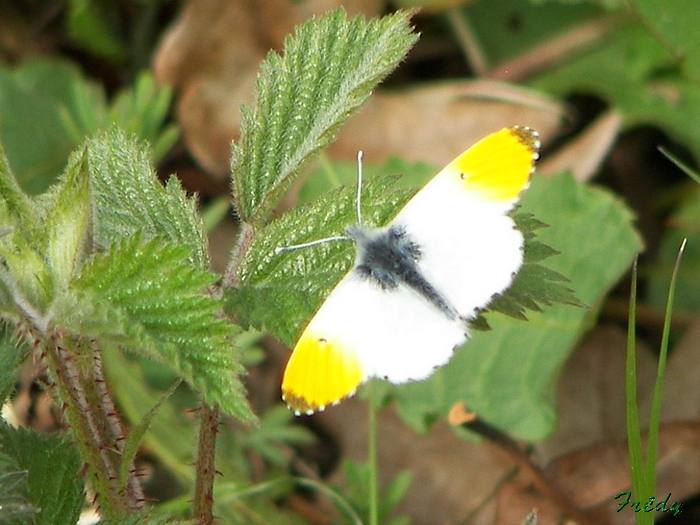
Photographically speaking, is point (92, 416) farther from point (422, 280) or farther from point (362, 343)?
point (422, 280)

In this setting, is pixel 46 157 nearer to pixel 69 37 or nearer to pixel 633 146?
pixel 69 37

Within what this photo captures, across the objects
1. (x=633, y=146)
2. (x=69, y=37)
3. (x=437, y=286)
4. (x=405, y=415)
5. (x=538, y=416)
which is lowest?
(x=538, y=416)

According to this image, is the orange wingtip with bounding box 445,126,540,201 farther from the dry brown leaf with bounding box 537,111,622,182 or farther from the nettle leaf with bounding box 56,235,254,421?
the dry brown leaf with bounding box 537,111,622,182

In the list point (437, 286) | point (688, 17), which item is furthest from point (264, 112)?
point (688, 17)

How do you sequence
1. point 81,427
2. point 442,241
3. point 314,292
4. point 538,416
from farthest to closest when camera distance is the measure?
point 538,416, point 442,241, point 314,292, point 81,427

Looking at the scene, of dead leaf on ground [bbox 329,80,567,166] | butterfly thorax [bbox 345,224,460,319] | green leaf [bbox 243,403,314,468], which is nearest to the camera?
butterfly thorax [bbox 345,224,460,319]

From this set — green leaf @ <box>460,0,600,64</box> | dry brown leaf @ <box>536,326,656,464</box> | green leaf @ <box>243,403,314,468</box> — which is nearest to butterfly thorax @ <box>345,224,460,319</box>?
green leaf @ <box>243,403,314,468</box>

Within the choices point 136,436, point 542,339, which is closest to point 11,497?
point 136,436

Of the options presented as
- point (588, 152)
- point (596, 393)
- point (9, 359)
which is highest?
point (588, 152)
